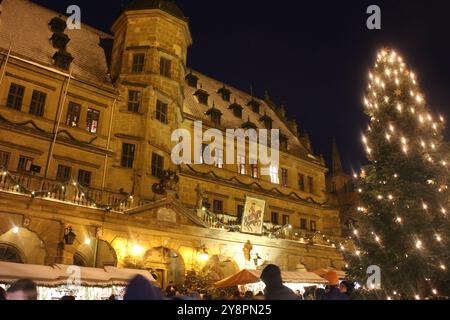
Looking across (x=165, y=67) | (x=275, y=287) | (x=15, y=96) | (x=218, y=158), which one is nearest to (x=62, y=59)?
(x=15, y=96)

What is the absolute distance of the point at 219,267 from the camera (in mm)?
24062

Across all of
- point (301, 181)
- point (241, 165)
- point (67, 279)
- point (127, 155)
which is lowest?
point (67, 279)

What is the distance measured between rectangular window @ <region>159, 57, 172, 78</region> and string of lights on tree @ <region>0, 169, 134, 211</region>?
9.60 meters

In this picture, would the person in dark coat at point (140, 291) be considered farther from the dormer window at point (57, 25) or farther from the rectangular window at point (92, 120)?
the dormer window at point (57, 25)

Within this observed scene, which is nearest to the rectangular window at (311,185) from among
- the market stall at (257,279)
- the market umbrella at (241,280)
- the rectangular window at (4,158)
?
the market stall at (257,279)

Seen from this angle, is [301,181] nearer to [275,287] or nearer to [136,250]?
[136,250]

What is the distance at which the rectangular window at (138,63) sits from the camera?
25309 mm

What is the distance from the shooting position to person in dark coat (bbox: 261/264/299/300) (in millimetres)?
5245

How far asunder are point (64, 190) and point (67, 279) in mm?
6889

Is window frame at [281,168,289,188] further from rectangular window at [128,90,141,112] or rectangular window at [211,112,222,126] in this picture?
rectangular window at [128,90,141,112]

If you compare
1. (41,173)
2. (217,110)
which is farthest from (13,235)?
(217,110)

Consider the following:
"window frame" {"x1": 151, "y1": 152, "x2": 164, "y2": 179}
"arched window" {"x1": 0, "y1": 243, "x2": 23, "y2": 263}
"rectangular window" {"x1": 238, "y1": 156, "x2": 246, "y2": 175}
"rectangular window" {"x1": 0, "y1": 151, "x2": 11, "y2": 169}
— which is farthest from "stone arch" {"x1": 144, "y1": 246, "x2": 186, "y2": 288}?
"rectangular window" {"x1": 238, "y1": 156, "x2": 246, "y2": 175}

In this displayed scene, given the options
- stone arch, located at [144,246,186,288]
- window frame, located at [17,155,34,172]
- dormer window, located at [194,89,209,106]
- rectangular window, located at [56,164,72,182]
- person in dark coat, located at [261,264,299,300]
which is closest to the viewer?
person in dark coat, located at [261,264,299,300]

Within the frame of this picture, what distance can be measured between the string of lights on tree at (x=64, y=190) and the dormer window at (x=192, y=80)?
15.9 metres
